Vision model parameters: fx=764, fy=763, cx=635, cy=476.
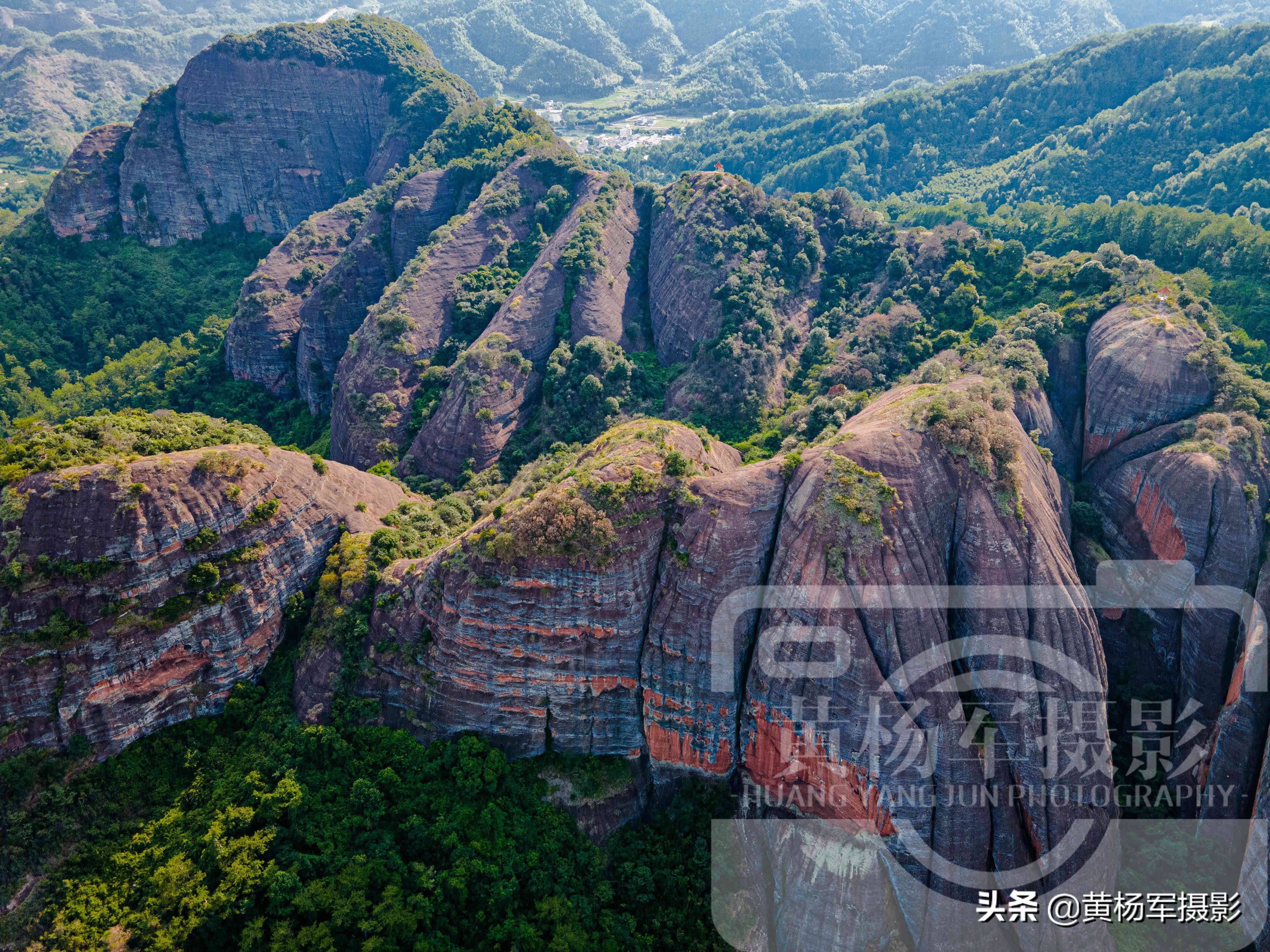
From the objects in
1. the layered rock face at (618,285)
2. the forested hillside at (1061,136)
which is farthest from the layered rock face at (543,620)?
the forested hillside at (1061,136)

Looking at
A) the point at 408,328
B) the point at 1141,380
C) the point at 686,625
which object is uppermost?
the point at 408,328

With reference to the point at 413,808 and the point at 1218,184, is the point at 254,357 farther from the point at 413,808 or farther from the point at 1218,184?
the point at 1218,184

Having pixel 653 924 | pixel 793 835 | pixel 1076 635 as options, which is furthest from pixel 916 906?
pixel 1076 635

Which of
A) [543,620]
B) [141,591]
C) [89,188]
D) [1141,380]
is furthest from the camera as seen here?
[89,188]

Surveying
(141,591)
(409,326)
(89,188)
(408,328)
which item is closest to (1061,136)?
(409,326)

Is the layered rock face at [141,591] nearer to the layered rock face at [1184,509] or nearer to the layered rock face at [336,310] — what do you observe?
the layered rock face at [336,310]

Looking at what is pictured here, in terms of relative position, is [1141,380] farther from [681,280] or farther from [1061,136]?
[1061,136]
